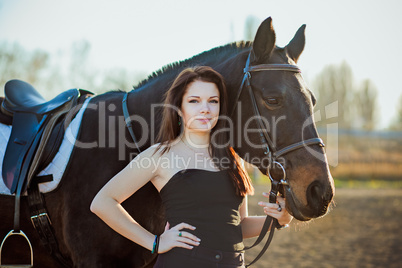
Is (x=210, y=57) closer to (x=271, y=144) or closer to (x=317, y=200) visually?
(x=271, y=144)

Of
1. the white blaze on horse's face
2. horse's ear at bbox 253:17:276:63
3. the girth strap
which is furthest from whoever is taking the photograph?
the girth strap

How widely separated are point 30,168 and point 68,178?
277 mm

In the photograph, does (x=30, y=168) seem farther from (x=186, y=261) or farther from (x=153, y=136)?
(x=186, y=261)

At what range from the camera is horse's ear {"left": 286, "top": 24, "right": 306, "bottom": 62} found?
260 centimetres

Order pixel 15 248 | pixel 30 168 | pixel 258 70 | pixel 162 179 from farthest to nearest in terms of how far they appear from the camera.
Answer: pixel 15 248
pixel 30 168
pixel 258 70
pixel 162 179

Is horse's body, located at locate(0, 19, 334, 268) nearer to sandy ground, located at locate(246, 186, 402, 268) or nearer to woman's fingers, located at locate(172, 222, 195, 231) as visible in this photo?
woman's fingers, located at locate(172, 222, 195, 231)

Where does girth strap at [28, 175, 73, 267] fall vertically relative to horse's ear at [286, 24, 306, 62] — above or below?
below

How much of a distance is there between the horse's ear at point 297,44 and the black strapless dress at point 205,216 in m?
1.13

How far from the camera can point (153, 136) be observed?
8.42ft

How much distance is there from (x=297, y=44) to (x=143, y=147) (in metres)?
1.39

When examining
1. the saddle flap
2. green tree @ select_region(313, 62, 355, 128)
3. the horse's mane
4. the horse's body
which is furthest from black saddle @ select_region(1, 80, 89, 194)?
green tree @ select_region(313, 62, 355, 128)

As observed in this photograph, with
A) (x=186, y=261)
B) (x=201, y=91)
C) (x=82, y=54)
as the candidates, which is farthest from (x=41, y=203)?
(x=82, y=54)

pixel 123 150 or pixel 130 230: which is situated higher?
pixel 123 150

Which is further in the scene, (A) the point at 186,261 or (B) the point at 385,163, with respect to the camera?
(B) the point at 385,163
